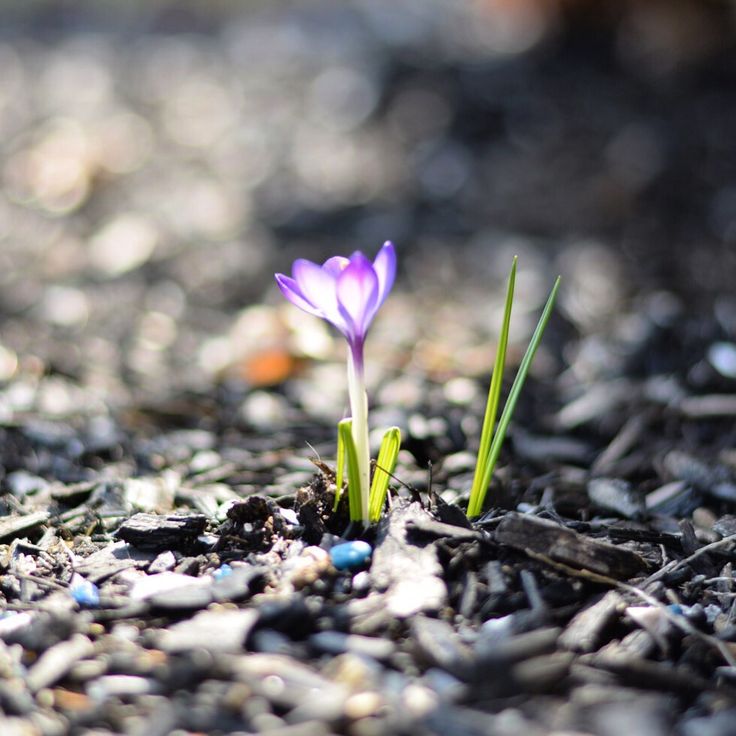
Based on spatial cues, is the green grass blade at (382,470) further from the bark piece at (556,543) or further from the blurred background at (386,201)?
the blurred background at (386,201)

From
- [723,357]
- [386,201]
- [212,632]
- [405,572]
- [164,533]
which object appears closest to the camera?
[212,632]

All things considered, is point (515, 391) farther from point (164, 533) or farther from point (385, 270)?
point (164, 533)

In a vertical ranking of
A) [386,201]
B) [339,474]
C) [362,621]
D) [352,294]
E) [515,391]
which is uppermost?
Result: [386,201]

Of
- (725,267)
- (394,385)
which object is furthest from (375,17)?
(394,385)

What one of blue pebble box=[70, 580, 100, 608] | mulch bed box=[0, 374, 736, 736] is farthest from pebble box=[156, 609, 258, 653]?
blue pebble box=[70, 580, 100, 608]

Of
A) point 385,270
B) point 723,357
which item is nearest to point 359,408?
point 385,270

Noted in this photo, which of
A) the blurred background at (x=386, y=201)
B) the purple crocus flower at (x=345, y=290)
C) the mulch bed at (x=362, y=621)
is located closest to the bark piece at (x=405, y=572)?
the mulch bed at (x=362, y=621)
